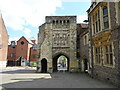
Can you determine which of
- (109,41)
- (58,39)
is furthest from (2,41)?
(109,41)

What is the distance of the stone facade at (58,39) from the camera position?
71.0 feet

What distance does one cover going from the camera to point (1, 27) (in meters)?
32.1

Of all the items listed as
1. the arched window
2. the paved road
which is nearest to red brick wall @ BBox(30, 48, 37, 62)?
the paved road

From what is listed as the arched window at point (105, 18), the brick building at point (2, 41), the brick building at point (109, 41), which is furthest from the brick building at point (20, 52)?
the arched window at point (105, 18)

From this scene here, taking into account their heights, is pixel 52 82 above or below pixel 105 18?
below

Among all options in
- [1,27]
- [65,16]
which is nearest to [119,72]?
[65,16]

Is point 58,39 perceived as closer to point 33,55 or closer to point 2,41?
point 2,41

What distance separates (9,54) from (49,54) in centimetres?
2852

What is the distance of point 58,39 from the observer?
2216 cm

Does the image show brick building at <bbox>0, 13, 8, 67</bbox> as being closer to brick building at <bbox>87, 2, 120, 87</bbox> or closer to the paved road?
the paved road

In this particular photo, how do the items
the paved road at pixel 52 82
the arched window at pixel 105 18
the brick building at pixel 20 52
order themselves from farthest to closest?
the brick building at pixel 20 52 → the arched window at pixel 105 18 → the paved road at pixel 52 82

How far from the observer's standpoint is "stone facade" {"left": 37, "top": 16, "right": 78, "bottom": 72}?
21641mm

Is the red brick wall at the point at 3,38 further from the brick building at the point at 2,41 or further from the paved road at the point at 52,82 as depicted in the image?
the paved road at the point at 52,82

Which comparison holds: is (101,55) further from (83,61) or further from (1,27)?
(1,27)
